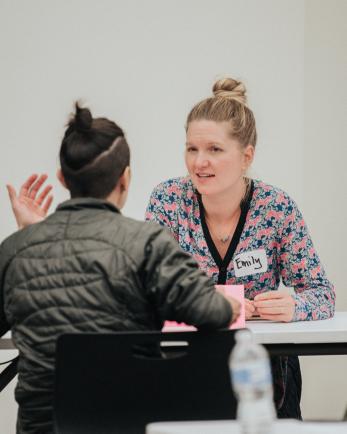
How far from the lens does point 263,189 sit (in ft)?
9.07

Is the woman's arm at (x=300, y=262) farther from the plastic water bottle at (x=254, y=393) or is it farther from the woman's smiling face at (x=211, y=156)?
the plastic water bottle at (x=254, y=393)

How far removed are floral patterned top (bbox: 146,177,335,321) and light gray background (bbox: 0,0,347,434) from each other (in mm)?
1204

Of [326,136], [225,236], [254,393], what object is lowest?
[254,393]

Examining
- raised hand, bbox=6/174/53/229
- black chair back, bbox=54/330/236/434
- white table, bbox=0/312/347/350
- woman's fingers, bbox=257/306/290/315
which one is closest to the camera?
black chair back, bbox=54/330/236/434

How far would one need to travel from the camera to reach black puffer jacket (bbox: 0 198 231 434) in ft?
5.01

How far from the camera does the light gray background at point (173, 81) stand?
385cm

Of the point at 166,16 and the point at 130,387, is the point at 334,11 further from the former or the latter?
the point at 130,387

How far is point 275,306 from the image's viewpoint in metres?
2.40

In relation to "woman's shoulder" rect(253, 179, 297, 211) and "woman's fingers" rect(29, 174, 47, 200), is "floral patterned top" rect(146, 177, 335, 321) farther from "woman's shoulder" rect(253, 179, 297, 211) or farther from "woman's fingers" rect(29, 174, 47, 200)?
"woman's fingers" rect(29, 174, 47, 200)

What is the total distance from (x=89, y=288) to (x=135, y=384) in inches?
8.8

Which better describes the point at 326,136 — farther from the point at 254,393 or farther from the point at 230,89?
the point at 254,393

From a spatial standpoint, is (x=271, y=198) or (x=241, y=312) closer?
(x=241, y=312)

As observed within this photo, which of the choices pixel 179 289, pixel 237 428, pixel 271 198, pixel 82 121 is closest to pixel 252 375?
pixel 237 428

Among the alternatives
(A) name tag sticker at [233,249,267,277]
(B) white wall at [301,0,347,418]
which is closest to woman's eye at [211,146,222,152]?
(A) name tag sticker at [233,249,267,277]
